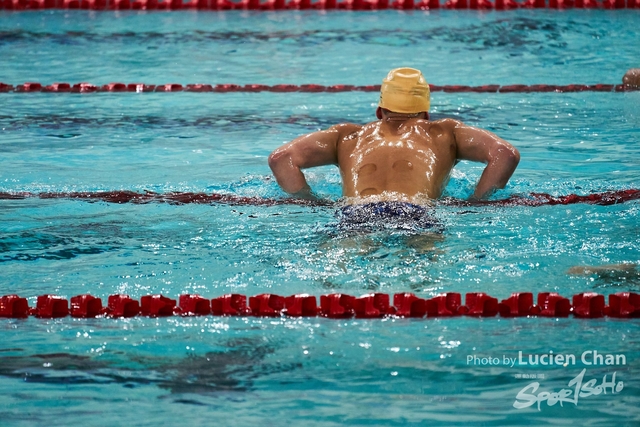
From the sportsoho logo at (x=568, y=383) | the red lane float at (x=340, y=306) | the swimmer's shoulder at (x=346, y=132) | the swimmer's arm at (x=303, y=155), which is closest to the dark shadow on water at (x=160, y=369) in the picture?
the red lane float at (x=340, y=306)

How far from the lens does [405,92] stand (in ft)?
15.0

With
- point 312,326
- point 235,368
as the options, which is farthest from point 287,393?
point 312,326

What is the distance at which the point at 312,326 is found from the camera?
Result: 10.9 feet

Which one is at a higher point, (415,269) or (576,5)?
(576,5)

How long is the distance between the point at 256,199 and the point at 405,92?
0.94 metres

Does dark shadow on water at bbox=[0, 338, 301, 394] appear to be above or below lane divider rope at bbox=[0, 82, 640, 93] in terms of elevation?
below

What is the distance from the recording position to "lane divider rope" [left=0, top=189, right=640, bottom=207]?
4.59 m

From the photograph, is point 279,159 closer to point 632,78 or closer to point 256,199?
point 256,199

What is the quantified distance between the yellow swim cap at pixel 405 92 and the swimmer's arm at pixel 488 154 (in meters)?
0.25

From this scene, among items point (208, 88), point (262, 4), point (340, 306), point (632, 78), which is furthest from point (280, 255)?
point (262, 4)

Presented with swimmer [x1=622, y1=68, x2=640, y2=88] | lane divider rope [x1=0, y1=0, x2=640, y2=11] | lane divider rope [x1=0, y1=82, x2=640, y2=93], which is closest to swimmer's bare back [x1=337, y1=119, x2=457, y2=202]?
lane divider rope [x1=0, y1=82, x2=640, y2=93]

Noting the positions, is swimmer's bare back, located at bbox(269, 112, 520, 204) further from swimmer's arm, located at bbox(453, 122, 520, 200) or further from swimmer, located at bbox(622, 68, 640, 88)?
swimmer, located at bbox(622, 68, 640, 88)

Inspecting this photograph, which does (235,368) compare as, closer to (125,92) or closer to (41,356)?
(41,356)

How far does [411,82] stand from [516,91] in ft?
10.2
